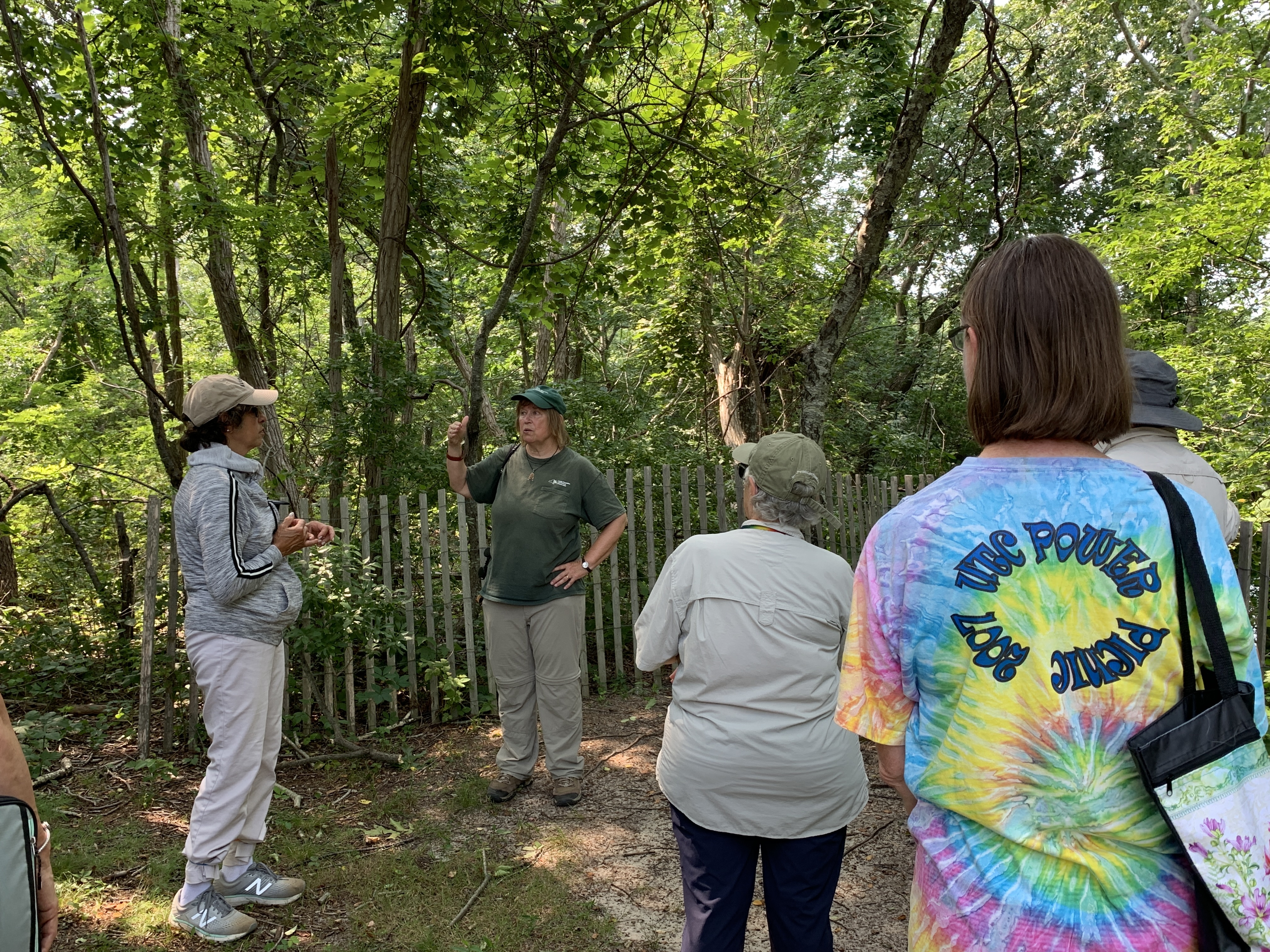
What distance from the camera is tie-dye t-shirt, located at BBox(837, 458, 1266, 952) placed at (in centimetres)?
114

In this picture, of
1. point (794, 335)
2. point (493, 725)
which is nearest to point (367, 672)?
point (493, 725)

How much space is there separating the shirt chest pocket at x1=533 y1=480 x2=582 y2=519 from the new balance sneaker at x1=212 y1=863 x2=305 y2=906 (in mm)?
1894

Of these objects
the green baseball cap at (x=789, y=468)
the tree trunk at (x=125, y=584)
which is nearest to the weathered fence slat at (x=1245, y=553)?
the green baseball cap at (x=789, y=468)

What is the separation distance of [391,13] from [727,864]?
206 inches

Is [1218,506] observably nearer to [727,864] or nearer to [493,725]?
[727,864]

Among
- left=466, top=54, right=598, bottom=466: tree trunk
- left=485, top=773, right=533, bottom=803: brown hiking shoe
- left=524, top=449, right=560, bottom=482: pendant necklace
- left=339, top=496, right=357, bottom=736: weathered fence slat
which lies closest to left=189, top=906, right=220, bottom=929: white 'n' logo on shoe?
left=485, top=773, right=533, bottom=803: brown hiking shoe

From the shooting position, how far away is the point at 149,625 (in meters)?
4.44

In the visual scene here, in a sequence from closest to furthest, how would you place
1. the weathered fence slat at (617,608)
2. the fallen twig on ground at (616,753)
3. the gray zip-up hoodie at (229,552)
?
1. the gray zip-up hoodie at (229,552)
2. the fallen twig on ground at (616,753)
3. the weathered fence slat at (617,608)

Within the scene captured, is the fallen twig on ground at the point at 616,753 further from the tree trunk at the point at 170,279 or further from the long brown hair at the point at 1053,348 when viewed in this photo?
the long brown hair at the point at 1053,348

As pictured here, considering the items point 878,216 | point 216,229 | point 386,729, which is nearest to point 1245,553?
point 878,216

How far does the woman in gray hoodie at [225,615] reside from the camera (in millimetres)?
2951

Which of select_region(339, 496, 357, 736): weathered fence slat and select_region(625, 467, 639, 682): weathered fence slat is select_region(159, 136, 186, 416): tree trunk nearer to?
select_region(339, 496, 357, 736): weathered fence slat

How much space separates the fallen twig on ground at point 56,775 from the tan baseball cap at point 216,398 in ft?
8.15

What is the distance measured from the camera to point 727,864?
2.13m
